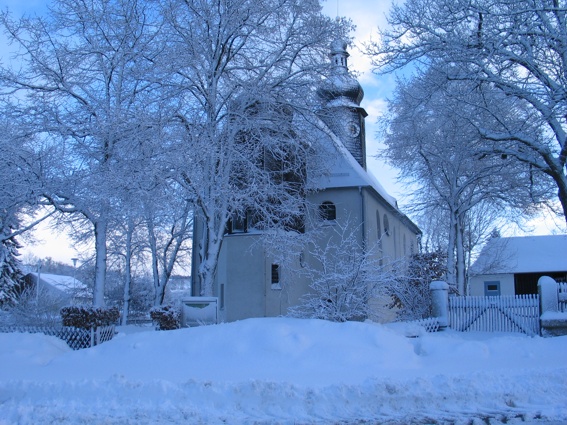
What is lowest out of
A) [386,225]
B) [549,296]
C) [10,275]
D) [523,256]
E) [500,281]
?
[549,296]

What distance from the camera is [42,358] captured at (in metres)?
10.5

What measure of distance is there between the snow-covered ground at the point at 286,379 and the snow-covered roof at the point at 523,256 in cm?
3067

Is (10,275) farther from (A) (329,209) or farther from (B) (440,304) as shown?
(B) (440,304)

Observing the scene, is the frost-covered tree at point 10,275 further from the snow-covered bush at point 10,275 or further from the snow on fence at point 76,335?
the snow on fence at point 76,335

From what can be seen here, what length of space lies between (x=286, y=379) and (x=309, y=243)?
17.2 meters

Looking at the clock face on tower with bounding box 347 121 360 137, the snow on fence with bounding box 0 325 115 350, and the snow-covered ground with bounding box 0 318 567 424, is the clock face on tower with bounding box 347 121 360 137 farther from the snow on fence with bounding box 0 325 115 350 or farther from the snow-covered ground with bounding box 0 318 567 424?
the snow-covered ground with bounding box 0 318 567 424

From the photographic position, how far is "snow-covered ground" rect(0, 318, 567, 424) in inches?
266

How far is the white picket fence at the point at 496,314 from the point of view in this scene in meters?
17.2

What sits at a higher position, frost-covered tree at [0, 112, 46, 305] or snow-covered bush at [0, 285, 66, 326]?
frost-covered tree at [0, 112, 46, 305]

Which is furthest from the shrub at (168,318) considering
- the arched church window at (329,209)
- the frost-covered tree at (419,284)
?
the arched church window at (329,209)

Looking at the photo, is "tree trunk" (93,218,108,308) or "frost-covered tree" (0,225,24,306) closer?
"tree trunk" (93,218,108,308)

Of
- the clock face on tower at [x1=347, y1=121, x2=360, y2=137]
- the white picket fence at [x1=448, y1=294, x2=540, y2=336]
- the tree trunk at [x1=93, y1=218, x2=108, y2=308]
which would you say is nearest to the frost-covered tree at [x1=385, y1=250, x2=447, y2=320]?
the white picket fence at [x1=448, y1=294, x2=540, y2=336]

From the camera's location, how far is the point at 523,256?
41938 millimetres

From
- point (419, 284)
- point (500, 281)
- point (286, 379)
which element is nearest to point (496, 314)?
point (419, 284)
